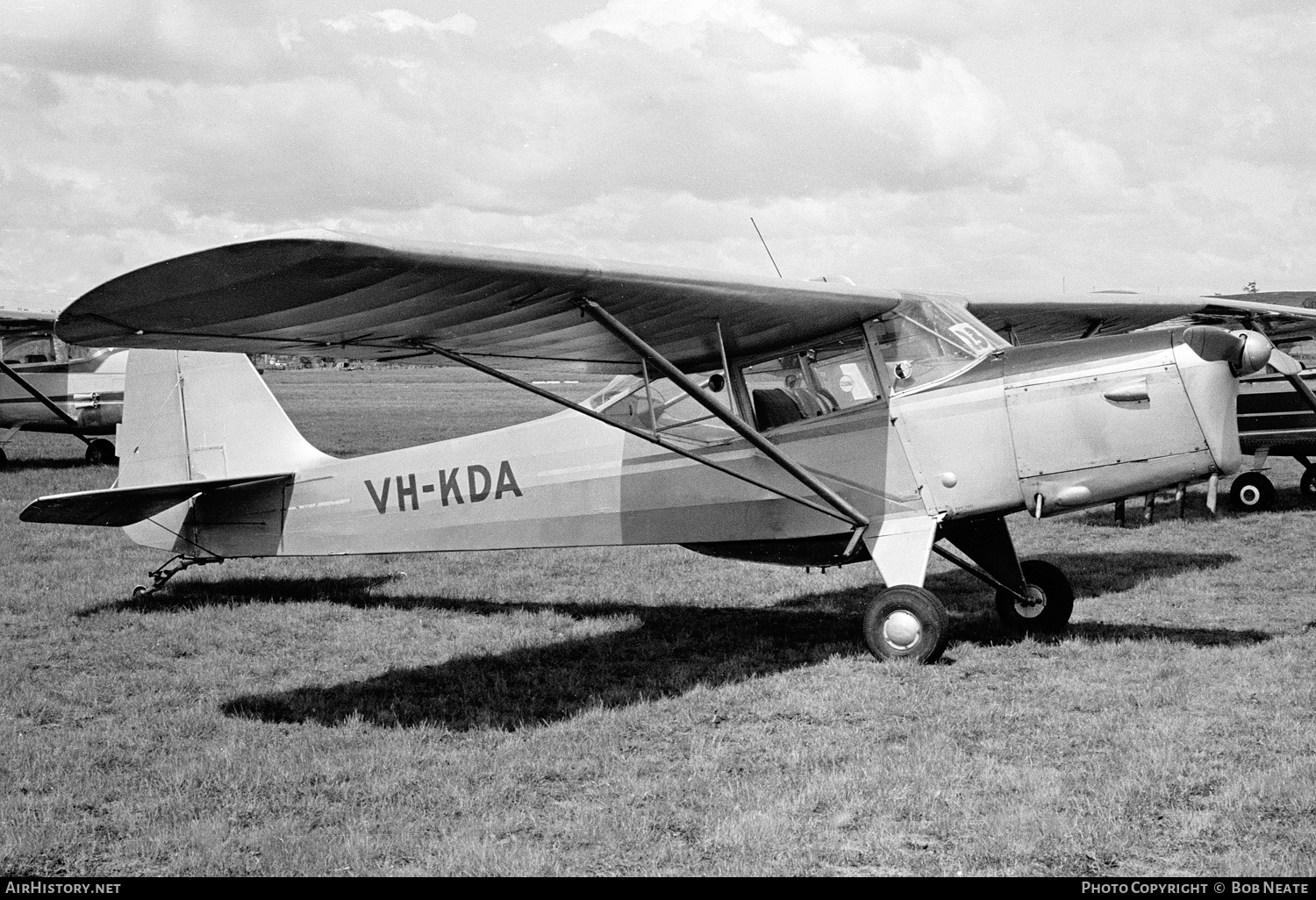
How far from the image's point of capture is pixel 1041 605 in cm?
757

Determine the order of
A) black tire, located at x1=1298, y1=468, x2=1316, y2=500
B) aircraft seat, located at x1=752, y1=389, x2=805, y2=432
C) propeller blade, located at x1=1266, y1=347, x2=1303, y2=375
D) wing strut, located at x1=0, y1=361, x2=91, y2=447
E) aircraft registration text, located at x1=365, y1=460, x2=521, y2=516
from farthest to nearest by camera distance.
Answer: wing strut, located at x1=0, y1=361, x2=91, y2=447 → black tire, located at x1=1298, y1=468, x2=1316, y2=500 → aircraft registration text, located at x1=365, y1=460, x2=521, y2=516 → propeller blade, located at x1=1266, y1=347, x2=1303, y2=375 → aircraft seat, located at x1=752, y1=389, x2=805, y2=432

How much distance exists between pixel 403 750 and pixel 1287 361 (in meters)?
6.87

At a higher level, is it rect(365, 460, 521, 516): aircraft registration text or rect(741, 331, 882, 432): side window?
rect(741, 331, 882, 432): side window

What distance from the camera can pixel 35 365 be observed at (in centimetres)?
2127

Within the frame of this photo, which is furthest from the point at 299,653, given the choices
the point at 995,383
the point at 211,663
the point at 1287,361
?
the point at 1287,361

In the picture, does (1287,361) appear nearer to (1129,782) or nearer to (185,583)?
(1129,782)

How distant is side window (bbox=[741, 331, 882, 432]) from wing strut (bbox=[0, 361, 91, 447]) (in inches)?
630

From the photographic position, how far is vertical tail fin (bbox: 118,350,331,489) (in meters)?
8.88

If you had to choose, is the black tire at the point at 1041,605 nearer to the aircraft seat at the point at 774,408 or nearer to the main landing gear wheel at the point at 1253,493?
the aircraft seat at the point at 774,408

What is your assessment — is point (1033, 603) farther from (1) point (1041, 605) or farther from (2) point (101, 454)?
(2) point (101, 454)

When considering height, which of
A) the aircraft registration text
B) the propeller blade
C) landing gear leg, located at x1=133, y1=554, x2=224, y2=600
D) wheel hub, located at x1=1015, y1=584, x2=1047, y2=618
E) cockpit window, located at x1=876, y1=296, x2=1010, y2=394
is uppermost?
cockpit window, located at x1=876, y1=296, x2=1010, y2=394

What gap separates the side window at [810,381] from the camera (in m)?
7.27

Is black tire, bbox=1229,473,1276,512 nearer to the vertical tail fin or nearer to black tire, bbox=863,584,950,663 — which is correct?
black tire, bbox=863,584,950,663

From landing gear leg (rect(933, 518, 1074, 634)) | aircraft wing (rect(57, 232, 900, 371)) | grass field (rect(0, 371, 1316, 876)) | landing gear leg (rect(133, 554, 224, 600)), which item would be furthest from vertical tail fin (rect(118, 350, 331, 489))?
landing gear leg (rect(933, 518, 1074, 634))
